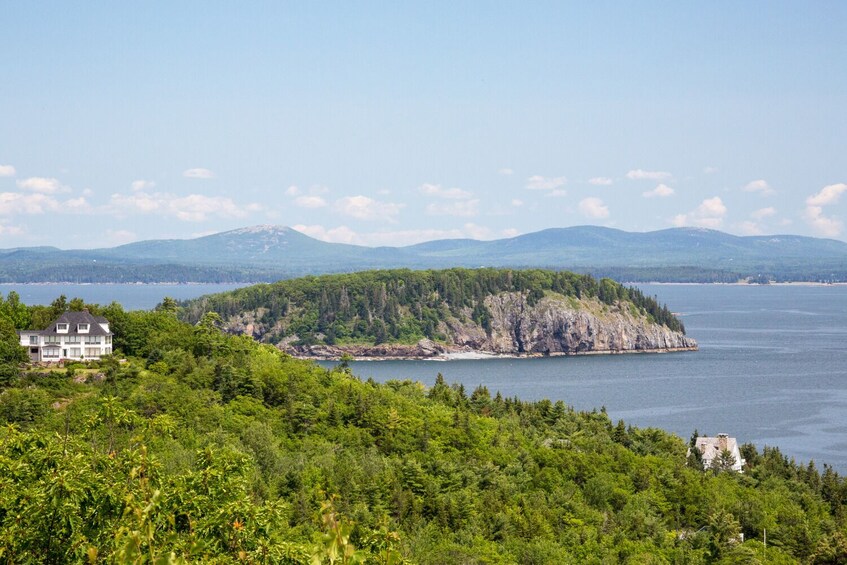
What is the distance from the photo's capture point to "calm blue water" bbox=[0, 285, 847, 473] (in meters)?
86.9

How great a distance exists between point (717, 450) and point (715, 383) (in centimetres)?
5445

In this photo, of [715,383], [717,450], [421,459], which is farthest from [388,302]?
[421,459]

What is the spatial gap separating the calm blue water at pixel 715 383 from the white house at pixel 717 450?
11.4m

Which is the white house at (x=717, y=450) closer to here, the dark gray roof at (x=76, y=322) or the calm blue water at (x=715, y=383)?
the calm blue water at (x=715, y=383)

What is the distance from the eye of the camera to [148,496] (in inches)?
643

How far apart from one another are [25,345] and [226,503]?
41.9 m

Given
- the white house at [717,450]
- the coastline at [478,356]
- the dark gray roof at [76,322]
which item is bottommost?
the coastline at [478,356]

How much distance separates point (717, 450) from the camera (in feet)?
206

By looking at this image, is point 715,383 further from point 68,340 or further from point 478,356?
Answer: point 68,340

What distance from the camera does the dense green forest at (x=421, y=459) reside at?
4022 cm

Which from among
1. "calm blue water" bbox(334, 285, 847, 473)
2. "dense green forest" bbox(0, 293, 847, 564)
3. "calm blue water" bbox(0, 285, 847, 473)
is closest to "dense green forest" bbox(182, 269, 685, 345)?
"calm blue water" bbox(0, 285, 847, 473)

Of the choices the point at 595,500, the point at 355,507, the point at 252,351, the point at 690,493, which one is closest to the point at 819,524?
the point at 690,493

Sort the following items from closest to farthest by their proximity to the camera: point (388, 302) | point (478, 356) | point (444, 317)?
1. point (478, 356)
2. point (444, 317)
3. point (388, 302)

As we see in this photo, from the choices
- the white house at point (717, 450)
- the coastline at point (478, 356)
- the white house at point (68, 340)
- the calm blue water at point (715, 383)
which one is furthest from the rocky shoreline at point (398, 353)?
the white house at point (68, 340)
